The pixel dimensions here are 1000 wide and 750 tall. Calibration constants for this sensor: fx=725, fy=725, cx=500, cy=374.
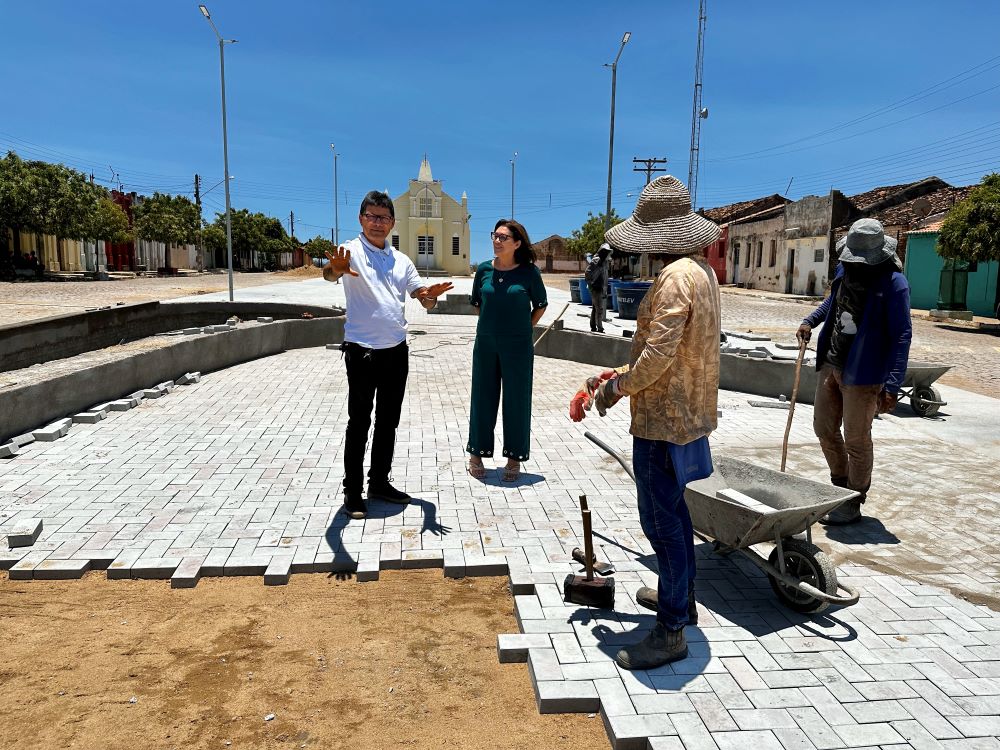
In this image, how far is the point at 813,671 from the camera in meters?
2.99

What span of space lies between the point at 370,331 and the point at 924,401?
21.3ft

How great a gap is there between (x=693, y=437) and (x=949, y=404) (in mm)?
7603

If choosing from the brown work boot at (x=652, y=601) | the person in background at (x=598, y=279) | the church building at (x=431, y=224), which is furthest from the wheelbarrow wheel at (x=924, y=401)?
the church building at (x=431, y=224)

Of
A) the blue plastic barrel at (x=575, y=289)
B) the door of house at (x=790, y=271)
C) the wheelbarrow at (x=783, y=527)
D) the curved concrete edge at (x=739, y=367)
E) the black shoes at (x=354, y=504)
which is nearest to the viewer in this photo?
the wheelbarrow at (x=783, y=527)

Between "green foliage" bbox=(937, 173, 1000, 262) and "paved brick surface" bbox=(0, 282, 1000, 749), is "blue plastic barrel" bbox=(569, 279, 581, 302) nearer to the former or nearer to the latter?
"green foliage" bbox=(937, 173, 1000, 262)

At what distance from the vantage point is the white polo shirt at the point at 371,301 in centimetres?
460

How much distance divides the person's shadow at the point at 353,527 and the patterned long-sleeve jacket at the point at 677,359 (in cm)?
192

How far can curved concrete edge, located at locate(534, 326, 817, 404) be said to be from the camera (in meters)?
8.91

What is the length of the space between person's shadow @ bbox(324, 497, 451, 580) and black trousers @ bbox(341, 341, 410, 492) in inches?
8.4

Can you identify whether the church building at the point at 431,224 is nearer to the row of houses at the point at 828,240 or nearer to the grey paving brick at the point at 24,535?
the row of houses at the point at 828,240

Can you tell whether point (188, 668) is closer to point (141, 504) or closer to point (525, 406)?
point (141, 504)

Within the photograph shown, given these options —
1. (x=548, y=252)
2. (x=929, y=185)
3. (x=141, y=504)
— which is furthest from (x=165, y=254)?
(x=141, y=504)

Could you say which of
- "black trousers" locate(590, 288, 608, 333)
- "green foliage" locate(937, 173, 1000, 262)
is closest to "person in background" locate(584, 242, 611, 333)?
"black trousers" locate(590, 288, 608, 333)

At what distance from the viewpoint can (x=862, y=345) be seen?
4.50 meters
